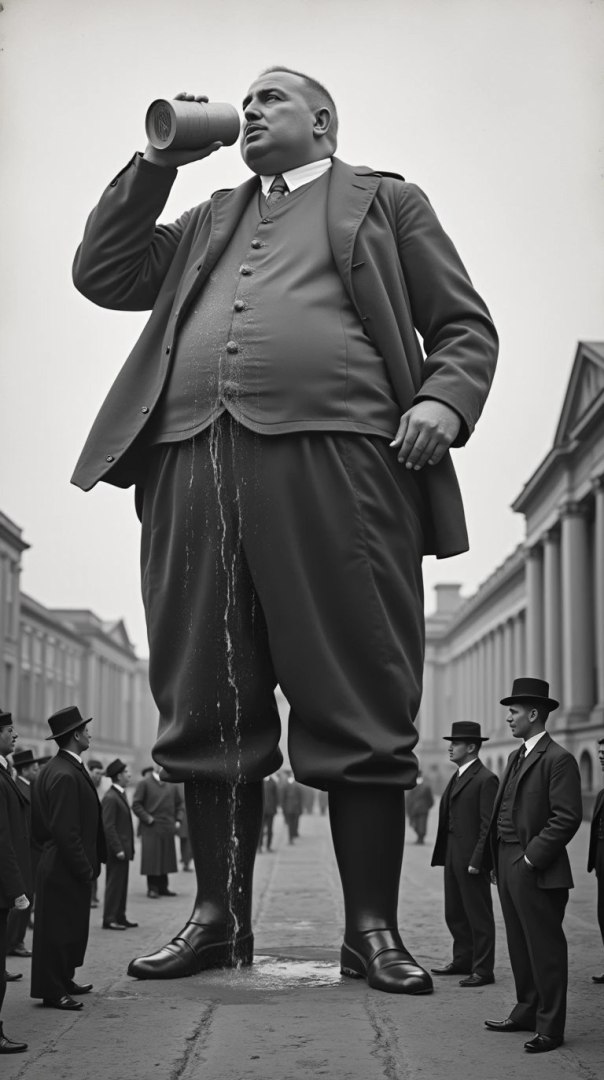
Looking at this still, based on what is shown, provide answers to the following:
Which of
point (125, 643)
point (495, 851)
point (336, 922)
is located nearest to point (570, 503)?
point (336, 922)

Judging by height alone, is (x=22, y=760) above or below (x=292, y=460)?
below

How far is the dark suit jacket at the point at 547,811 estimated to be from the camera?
17.1ft

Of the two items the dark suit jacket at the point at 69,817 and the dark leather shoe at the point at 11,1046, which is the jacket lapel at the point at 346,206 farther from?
the dark suit jacket at the point at 69,817

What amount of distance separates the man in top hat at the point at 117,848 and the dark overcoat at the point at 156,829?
167 cm

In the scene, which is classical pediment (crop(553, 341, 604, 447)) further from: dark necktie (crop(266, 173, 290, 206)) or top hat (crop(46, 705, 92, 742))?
dark necktie (crop(266, 173, 290, 206))

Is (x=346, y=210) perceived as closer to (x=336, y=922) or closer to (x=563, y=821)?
(x=563, y=821)

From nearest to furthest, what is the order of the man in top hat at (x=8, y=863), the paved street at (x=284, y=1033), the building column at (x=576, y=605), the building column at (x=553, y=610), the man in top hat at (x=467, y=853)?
1. the paved street at (x=284, y=1033)
2. the man in top hat at (x=8, y=863)
3. the man in top hat at (x=467, y=853)
4. the building column at (x=576, y=605)
5. the building column at (x=553, y=610)

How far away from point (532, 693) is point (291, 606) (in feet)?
7.17

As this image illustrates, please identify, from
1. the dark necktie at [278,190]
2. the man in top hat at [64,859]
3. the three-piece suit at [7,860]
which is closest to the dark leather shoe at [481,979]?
the man in top hat at [64,859]

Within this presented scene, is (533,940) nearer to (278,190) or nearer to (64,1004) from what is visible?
(64,1004)

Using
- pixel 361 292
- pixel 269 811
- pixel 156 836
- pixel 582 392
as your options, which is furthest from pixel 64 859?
pixel 582 392

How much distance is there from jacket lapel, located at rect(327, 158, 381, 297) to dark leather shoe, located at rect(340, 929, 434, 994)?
214 cm

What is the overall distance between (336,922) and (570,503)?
3874 centimetres

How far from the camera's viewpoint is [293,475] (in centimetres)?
420
